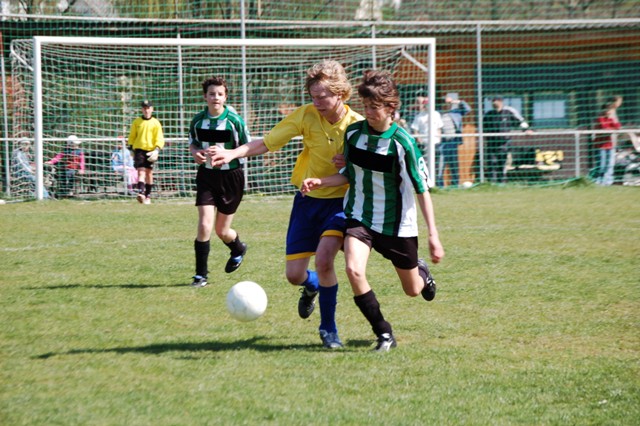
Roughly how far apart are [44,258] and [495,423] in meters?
6.39

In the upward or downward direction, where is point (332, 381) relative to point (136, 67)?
downward

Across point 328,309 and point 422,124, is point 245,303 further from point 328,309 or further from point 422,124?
point 422,124

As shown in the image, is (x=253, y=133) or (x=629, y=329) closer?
(x=629, y=329)

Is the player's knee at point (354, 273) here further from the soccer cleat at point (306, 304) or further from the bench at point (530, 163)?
the bench at point (530, 163)

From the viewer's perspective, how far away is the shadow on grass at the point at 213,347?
5.29 metres

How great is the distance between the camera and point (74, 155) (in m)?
16.9

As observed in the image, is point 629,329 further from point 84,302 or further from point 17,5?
point 17,5

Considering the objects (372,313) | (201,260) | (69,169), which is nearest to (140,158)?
(69,169)

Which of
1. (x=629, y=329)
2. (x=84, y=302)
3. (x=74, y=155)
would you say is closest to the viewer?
(x=629, y=329)

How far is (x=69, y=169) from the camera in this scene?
54.9ft

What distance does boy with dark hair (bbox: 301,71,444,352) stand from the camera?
5.33m

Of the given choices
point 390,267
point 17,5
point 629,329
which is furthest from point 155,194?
point 629,329

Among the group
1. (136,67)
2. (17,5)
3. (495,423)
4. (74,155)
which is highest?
(17,5)

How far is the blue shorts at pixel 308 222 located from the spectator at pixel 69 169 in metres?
11.5
